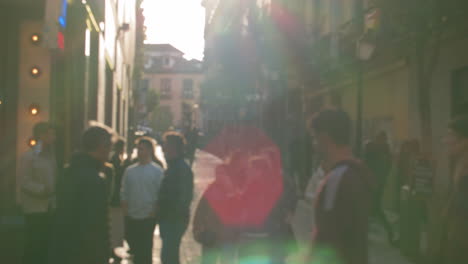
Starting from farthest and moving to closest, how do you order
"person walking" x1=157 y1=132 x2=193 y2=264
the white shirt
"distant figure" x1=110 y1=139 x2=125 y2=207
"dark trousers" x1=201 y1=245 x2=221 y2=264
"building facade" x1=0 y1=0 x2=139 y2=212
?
"distant figure" x1=110 y1=139 x2=125 y2=207, "building facade" x1=0 y1=0 x2=139 y2=212, the white shirt, "person walking" x1=157 y1=132 x2=193 y2=264, "dark trousers" x1=201 y1=245 x2=221 y2=264

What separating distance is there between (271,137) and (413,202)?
3459 cm

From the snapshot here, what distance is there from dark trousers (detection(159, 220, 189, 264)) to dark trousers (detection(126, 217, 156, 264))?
11.9 inches

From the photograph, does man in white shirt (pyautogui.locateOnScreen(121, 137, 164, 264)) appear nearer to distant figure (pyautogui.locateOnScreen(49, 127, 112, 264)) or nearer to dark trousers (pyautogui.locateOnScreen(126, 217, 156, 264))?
dark trousers (pyautogui.locateOnScreen(126, 217, 156, 264))

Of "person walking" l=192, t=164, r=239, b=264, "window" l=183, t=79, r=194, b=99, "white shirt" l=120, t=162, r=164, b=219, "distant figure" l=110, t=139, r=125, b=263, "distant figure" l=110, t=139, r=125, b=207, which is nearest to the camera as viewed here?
"person walking" l=192, t=164, r=239, b=264

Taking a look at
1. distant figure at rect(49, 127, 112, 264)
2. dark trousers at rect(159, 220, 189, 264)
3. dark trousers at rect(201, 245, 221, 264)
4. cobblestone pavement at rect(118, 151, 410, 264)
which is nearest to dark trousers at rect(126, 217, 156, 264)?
dark trousers at rect(159, 220, 189, 264)

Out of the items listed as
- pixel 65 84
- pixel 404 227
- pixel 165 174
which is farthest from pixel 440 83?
pixel 165 174

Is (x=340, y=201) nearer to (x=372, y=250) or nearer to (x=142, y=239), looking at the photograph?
(x=142, y=239)

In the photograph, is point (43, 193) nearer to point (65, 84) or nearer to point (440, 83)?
point (65, 84)

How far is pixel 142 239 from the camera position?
7.77 metres

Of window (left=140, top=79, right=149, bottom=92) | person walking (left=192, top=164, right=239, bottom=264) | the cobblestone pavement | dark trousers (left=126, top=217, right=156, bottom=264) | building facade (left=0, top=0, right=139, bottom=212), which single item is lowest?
the cobblestone pavement

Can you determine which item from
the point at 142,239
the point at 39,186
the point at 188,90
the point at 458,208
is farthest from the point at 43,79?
the point at 188,90

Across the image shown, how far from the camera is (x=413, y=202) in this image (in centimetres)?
1045

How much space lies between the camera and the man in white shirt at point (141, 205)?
7.73 m

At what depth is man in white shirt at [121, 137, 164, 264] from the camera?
304 inches
